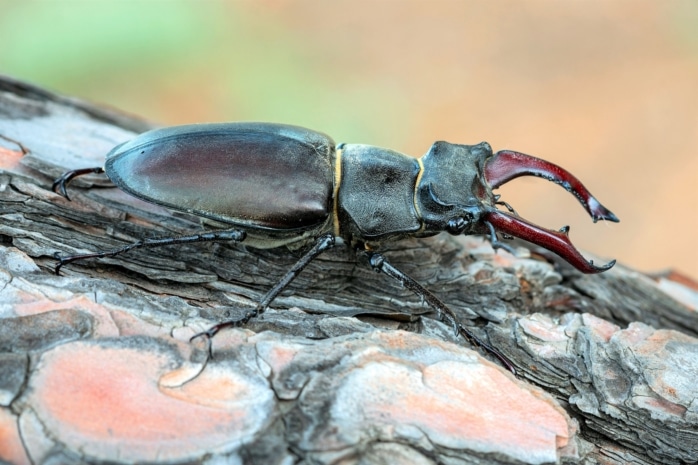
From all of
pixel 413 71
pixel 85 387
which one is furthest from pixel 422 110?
pixel 85 387

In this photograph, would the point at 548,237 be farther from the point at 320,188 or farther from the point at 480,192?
the point at 320,188

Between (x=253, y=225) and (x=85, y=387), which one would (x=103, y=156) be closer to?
(x=253, y=225)

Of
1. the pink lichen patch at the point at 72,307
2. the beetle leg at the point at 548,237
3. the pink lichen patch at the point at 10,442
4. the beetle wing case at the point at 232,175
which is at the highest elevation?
the beetle leg at the point at 548,237

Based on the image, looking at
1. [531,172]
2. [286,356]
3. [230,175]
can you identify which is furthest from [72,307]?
[531,172]

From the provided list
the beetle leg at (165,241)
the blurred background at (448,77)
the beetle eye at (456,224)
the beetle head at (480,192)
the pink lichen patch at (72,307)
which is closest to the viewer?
the pink lichen patch at (72,307)

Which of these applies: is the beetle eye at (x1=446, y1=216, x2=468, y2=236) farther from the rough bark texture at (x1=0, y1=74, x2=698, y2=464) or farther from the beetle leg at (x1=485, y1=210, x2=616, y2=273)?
the rough bark texture at (x1=0, y1=74, x2=698, y2=464)

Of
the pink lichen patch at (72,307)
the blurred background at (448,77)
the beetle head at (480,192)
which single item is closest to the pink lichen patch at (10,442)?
the pink lichen patch at (72,307)

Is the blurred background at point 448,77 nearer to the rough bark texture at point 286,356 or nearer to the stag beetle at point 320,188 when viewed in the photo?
the stag beetle at point 320,188
